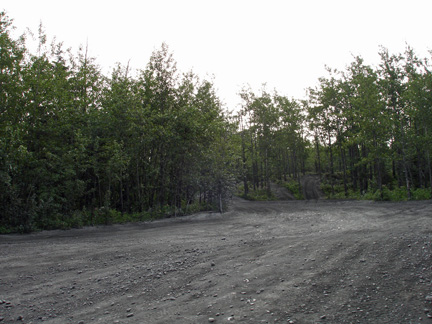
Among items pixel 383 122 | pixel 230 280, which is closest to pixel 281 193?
pixel 383 122

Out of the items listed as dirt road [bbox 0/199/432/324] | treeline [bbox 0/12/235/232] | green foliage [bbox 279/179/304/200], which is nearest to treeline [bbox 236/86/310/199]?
green foliage [bbox 279/179/304/200]

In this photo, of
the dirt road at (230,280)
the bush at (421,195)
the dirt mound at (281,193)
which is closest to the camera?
the dirt road at (230,280)

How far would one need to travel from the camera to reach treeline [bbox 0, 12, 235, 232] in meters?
12.7

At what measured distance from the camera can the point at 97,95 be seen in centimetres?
1766

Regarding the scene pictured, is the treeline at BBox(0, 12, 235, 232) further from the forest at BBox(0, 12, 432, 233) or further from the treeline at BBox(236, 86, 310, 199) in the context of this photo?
the treeline at BBox(236, 86, 310, 199)

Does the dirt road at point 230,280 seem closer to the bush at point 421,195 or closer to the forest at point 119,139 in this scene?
the forest at point 119,139

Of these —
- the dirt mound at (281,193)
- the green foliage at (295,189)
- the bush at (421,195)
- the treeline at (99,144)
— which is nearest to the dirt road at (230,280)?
the treeline at (99,144)

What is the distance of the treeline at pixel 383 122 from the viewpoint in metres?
20.5

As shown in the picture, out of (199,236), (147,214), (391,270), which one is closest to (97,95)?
(147,214)

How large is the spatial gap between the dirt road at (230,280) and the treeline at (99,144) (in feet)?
14.5

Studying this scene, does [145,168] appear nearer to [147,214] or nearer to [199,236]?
[147,214]

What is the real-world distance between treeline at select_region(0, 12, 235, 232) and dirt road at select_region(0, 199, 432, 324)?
4.41 metres

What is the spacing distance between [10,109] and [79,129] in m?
2.90

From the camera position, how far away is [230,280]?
5.30 meters
